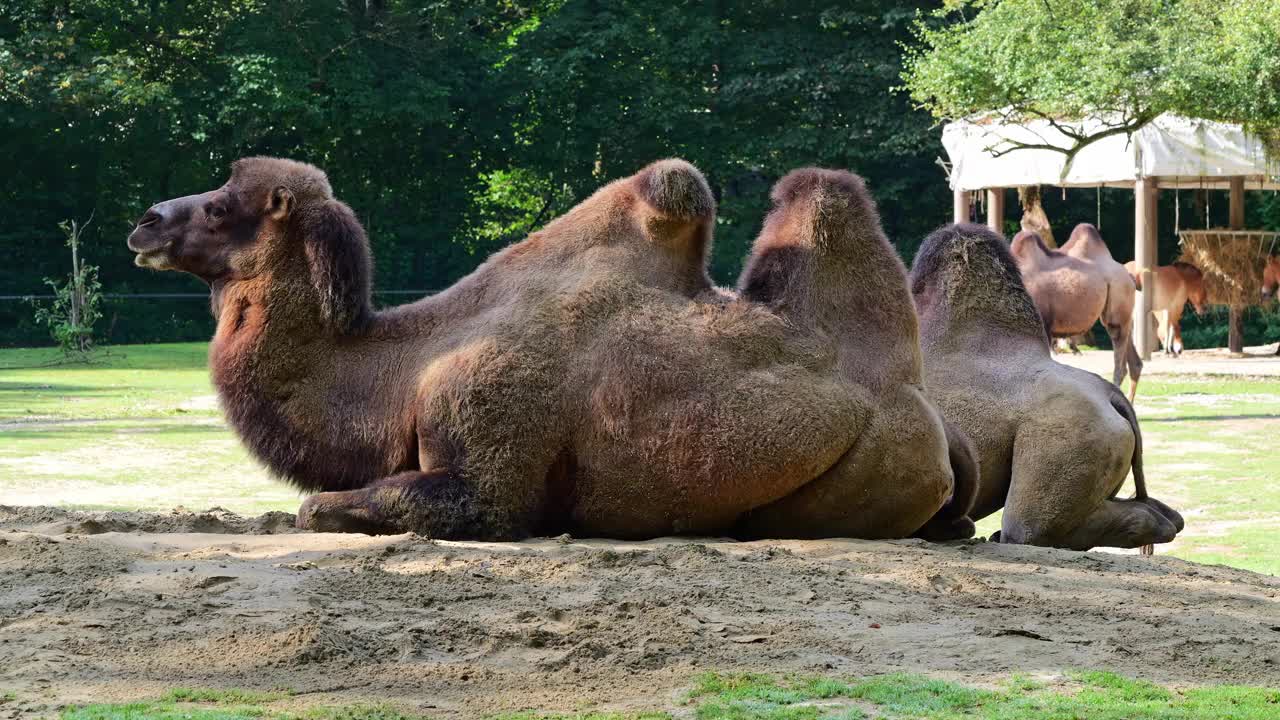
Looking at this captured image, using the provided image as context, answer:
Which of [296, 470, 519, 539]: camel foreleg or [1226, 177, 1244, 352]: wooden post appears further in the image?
[1226, 177, 1244, 352]: wooden post

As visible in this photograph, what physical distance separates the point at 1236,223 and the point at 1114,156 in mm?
4013

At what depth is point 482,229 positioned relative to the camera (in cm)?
3772

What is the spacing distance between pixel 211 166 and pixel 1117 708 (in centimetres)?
3261

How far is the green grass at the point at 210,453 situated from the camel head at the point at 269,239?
60.3 inches

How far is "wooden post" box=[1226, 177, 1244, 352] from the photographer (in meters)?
26.4

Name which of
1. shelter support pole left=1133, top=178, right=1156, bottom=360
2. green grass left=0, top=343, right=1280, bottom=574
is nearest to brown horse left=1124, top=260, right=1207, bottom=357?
shelter support pole left=1133, top=178, right=1156, bottom=360

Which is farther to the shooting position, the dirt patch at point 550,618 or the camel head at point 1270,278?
the camel head at point 1270,278

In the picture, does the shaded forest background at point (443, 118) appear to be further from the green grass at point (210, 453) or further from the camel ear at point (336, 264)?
the camel ear at point (336, 264)

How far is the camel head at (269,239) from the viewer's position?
19.4 feet

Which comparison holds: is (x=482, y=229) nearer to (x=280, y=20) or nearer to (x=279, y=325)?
(x=280, y=20)

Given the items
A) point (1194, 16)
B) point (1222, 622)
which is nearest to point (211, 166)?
point (1194, 16)

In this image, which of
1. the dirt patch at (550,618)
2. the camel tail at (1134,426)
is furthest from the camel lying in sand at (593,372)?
the camel tail at (1134,426)

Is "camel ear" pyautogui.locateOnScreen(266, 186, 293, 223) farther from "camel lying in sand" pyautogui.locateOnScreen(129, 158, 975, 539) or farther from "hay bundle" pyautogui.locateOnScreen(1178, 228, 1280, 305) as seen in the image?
"hay bundle" pyautogui.locateOnScreen(1178, 228, 1280, 305)

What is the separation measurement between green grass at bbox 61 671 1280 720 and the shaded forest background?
96.0ft
